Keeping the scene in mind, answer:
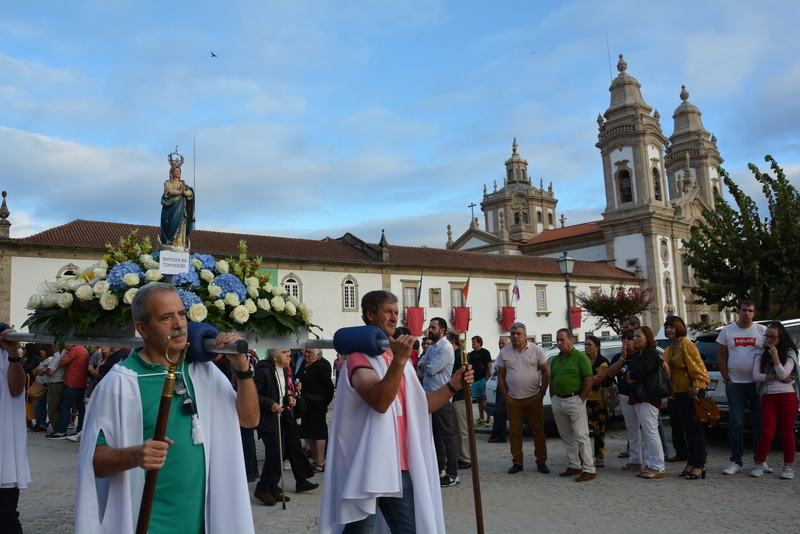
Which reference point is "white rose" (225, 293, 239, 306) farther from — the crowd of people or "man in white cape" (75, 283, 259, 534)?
"man in white cape" (75, 283, 259, 534)

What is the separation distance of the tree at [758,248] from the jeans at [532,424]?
11825mm

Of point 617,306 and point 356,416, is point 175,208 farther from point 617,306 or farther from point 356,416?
point 617,306

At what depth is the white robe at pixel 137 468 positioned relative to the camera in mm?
2320

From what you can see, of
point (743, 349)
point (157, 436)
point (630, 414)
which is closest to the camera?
point (157, 436)

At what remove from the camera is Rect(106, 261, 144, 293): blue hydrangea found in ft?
14.8

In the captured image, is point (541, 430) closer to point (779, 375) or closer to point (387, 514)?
point (779, 375)

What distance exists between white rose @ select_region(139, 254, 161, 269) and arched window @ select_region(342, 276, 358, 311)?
91.8 ft

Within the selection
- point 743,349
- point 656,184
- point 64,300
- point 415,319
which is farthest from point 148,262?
point 656,184

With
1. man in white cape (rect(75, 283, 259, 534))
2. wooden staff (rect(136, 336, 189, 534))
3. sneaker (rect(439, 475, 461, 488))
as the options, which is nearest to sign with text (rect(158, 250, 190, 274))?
man in white cape (rect(75, 283, 259, 534))

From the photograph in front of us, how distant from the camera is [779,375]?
22.0 ft

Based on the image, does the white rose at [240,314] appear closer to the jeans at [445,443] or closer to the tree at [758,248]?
the jeans at [445,443]

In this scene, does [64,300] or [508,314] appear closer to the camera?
[64,300]

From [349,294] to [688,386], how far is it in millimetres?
26846

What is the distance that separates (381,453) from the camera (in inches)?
124
